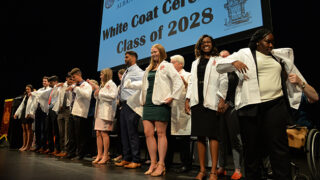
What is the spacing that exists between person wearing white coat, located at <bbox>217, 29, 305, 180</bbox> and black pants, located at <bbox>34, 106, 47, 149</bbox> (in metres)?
4.63

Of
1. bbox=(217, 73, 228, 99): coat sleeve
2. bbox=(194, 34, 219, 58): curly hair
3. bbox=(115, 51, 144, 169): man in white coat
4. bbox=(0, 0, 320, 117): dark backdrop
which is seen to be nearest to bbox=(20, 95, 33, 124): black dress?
bbox=(0, 0, 320, 117): dark backdrop

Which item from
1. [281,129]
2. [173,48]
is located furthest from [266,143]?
[173,48]

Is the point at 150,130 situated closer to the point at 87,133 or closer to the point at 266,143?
the point at 266,143

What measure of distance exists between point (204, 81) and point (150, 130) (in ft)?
2.70

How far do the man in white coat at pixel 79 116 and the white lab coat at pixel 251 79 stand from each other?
276 centimetres

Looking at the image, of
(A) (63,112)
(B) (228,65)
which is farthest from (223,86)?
(A) (63,112)

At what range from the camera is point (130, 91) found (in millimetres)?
3475

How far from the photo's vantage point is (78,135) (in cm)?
418

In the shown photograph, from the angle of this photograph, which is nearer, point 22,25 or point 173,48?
point 173,48

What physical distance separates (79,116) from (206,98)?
246 centimetres

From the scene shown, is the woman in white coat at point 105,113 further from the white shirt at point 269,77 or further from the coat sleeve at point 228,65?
the white shirt at point 269,77

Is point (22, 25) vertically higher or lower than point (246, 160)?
higher

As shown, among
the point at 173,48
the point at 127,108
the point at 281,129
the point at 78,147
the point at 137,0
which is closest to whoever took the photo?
the point at 281,129

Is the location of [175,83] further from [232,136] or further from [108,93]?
[108,93]
